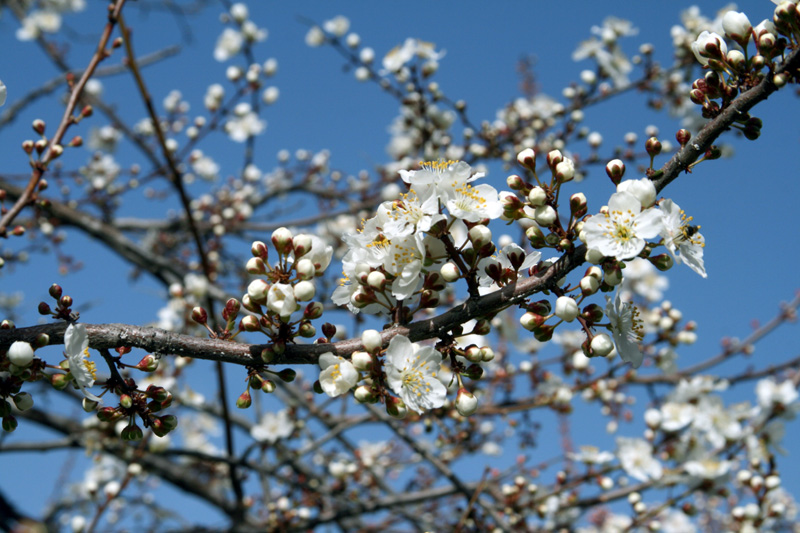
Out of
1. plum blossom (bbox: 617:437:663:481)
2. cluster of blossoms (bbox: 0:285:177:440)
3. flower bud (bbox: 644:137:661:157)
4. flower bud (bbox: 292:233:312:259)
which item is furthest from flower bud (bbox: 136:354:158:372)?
plum blossom (bbox: 617:437:663:481)

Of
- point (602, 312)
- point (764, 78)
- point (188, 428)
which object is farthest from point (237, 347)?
point (188, 428)

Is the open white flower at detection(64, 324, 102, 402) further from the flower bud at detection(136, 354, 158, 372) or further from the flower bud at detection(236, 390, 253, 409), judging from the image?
the flower bud at detection(236, 390, 253, 409)

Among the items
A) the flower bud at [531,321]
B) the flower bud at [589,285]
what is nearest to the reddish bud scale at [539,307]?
the flower bud at [531,321]

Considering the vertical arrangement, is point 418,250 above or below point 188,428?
below

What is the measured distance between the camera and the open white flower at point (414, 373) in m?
1.57

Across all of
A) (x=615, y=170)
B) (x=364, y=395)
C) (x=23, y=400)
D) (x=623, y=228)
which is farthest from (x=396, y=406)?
(x=23, y=400)

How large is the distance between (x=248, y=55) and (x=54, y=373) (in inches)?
178

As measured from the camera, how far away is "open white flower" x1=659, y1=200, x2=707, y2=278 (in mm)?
1555

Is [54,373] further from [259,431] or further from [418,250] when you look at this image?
[259,431]

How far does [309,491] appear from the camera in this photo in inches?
163

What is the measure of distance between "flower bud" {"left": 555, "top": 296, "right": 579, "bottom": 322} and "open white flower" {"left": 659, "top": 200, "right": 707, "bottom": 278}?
288 millimetres

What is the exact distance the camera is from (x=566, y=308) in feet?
5.07

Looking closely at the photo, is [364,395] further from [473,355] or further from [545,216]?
[545,216]

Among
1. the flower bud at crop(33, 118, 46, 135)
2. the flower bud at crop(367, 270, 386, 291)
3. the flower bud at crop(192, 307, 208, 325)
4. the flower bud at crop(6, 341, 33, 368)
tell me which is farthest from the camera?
the flower bud at crop(33, 118, 46, 135)
